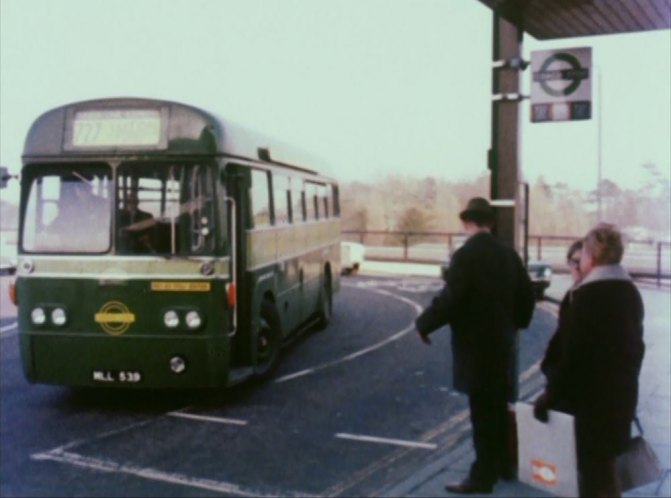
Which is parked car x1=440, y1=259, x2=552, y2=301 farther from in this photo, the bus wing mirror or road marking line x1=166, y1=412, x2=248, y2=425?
road marking line x1=166, y1=412, x2=248, y2=425

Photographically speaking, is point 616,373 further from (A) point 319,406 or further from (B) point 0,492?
(A) point 319,406

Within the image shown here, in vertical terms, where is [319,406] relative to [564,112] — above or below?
below

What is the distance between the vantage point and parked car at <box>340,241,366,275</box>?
31625 mm

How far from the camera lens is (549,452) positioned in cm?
530

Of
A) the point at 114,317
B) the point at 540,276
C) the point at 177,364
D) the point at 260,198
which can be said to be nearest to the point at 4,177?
the point at 114,317

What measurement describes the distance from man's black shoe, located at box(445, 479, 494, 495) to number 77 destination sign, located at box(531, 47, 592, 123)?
9.55 ft

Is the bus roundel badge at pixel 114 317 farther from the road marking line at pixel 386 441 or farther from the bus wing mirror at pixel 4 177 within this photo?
the road marking line at pixel 386 441

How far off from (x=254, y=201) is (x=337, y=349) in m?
3.94

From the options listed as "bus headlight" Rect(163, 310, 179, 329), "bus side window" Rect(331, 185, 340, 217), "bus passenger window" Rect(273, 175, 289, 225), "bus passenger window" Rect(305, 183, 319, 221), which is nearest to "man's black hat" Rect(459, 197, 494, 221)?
"bus headlight" Rect(163, 310, 179, 329)

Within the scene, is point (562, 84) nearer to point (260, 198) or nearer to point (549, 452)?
point (549, 452)

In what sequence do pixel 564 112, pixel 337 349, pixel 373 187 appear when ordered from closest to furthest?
pixel 564 112, pixel 337 349, pixel 373 187

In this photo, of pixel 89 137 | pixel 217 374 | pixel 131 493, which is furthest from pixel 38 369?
pixel 131 493

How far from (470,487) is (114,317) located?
4.50 metres

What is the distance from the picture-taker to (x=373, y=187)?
2147 inches
